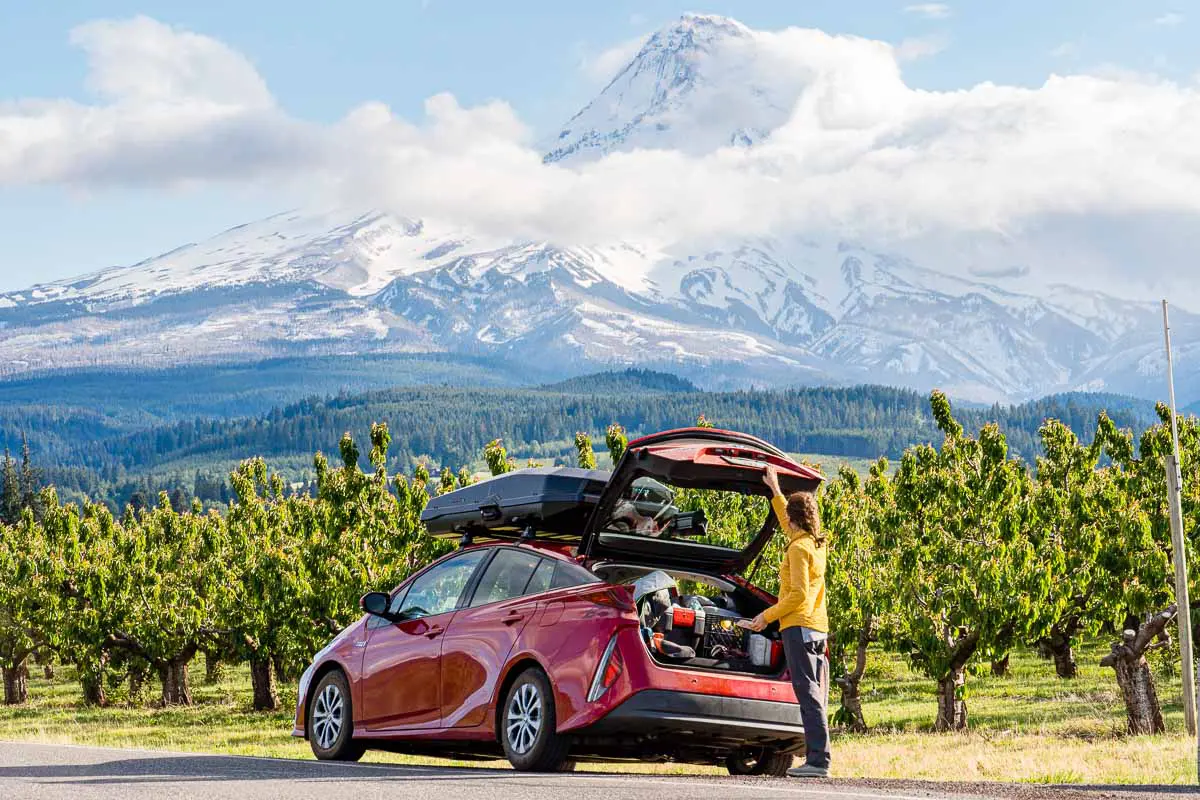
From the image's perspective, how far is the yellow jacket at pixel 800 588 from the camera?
11922 millimetres

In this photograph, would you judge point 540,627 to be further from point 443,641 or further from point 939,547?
point 939,547

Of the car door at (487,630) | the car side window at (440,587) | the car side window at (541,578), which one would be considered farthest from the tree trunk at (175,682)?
the car side window at (541,578)

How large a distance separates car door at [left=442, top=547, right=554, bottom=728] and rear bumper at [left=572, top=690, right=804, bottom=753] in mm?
1120

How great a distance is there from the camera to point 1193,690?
1089 inches

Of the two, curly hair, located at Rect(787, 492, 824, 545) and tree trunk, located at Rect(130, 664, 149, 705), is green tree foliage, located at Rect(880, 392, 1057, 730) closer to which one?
curly hair, located at Rect(787, 492, 824, 545)

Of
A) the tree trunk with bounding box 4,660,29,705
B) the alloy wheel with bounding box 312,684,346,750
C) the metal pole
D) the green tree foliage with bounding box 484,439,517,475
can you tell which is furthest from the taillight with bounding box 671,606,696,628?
the tree trunk with bounding box 4,660,29,705

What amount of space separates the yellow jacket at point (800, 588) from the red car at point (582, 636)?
A: 1.32 ft

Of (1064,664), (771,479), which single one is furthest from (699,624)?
(1064,664)

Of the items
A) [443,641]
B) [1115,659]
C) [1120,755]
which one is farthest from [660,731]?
[1115,659]

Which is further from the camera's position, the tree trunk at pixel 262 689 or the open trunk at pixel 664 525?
the tree trunk at pixel 262 689

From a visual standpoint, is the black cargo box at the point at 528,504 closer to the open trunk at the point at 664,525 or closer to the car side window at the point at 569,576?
the open trunk at the point at 664,525

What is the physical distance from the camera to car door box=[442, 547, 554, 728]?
12195 mm

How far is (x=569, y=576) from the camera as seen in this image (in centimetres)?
1205

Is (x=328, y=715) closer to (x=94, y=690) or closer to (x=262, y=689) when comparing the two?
(x=262, y=689)
